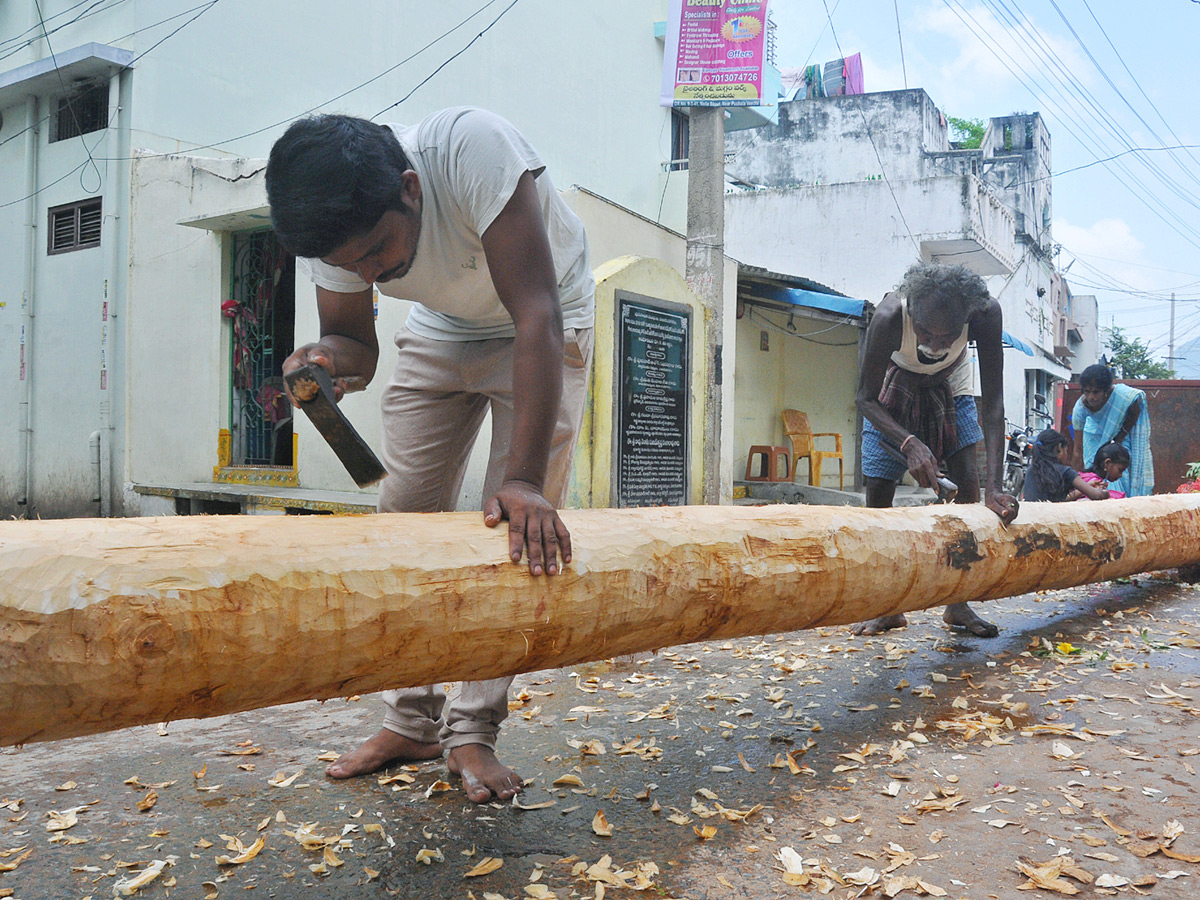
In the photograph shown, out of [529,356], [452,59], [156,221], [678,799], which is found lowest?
[678,799]

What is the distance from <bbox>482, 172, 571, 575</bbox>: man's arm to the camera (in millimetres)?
1912

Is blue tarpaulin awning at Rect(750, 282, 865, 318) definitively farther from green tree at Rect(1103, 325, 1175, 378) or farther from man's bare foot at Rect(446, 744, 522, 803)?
green tree at Rect(1103, 325, 1175, 378)

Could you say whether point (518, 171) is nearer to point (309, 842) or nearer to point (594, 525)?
point (594, 525)

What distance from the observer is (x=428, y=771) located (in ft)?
8.29

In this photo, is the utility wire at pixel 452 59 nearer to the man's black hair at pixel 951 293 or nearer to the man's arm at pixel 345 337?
the man's black hair at pixel 951 293

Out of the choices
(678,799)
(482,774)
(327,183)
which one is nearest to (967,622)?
(678,799)

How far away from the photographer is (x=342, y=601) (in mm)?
1683

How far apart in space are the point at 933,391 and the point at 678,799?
2.58 m

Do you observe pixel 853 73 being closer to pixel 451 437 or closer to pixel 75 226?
pixel 75 226

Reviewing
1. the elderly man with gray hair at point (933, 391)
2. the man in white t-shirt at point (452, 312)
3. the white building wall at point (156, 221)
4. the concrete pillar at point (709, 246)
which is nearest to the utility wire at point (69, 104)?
the white building wall at point (156, 221)

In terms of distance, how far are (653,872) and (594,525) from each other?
77 cm

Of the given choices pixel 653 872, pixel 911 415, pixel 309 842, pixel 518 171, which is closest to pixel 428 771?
pixel 309 842

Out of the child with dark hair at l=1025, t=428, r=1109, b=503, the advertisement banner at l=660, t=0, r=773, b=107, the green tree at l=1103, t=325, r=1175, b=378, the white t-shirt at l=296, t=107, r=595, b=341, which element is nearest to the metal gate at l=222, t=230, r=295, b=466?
the advertisement banner at l=660, t=0, r=773, b=107

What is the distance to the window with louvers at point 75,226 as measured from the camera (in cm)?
933
